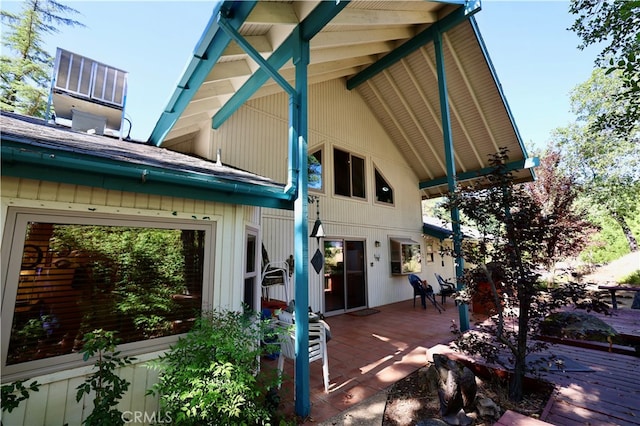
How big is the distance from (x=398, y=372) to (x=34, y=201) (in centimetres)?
453

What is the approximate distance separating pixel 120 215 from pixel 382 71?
25.6 feet

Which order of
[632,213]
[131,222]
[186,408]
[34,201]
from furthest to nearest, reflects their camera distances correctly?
[632,213] → [131,222] → [34,201] → [186,408]

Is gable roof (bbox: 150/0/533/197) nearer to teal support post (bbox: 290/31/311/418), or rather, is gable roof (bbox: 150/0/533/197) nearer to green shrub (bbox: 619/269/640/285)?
teal support post (bbox: 290/31/311/418)

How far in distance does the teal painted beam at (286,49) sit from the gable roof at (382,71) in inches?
0.5

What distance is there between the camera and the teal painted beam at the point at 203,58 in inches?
110

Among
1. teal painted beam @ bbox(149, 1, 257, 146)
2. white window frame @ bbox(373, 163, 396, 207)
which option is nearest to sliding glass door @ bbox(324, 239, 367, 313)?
white window frame @ bbox(373, 163, 396, 207)

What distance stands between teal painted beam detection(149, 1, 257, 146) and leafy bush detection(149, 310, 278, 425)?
3188 mm

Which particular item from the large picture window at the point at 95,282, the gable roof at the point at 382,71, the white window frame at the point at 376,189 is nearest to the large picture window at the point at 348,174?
the white window frame at the point at 376,189

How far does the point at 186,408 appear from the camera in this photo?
78.7 inches

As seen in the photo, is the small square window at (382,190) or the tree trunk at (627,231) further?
the tree trunk at (627,231)

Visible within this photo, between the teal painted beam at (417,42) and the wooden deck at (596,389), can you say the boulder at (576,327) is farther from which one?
the teal painted beam at (417,42)

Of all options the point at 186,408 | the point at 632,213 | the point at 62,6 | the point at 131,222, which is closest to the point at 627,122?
the point at 186,408

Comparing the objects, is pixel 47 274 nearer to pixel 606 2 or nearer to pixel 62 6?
pixel 606 2

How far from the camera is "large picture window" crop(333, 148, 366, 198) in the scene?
26.0 ft
